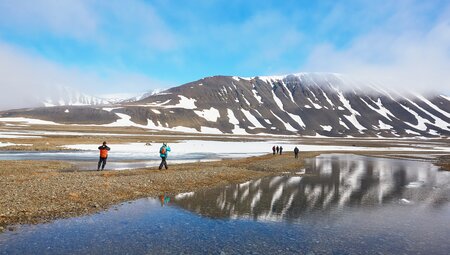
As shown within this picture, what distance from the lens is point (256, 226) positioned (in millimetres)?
16281

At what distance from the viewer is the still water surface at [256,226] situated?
13047mm

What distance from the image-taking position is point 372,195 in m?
25.0

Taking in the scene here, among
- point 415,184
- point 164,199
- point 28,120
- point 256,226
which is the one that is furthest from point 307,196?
point 28,120

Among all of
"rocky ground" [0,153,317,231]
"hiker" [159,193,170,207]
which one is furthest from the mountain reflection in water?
"rocky ground" [0,153,317,231]

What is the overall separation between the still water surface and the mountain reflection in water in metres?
0.07

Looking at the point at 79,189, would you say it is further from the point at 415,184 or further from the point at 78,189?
the point at 415,184

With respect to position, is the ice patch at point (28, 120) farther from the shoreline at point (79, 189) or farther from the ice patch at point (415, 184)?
the ice patch at point (415, 184)

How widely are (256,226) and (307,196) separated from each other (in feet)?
29.3

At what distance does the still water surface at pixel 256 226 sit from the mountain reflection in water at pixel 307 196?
65 millimetres

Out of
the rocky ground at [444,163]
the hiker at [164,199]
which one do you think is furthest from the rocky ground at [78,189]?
the rocky ground at [444,163]

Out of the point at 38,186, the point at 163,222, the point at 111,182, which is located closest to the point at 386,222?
the point at 163,222

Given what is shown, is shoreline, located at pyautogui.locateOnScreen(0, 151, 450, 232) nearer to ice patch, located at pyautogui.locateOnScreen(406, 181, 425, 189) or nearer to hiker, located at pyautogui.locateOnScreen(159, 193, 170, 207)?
hiker, located at pyautogui.locateOnScreen(159, 193, 170, 207)

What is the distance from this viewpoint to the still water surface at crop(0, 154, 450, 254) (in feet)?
42.8

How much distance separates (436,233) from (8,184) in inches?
950
